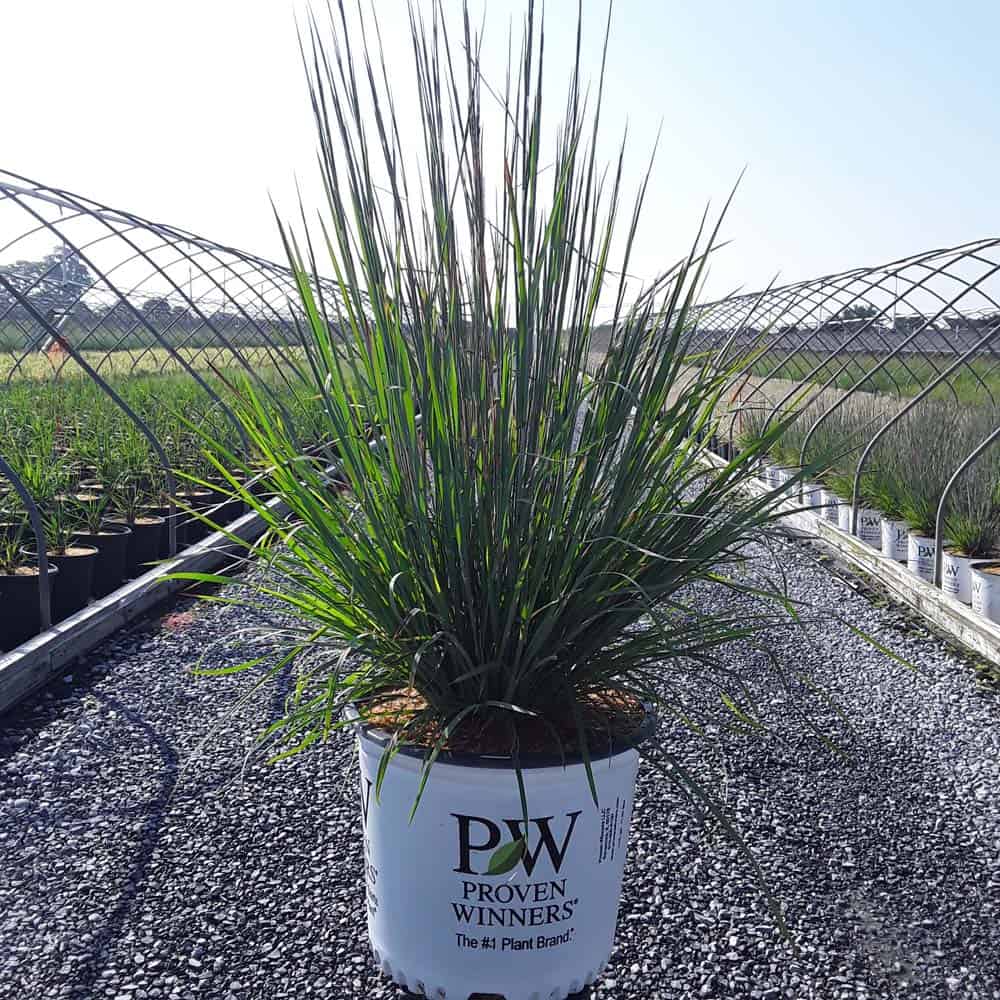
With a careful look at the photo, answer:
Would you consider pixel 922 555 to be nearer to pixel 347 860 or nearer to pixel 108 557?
pixel 347 860

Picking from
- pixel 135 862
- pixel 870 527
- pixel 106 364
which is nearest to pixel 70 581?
pixel 135 862

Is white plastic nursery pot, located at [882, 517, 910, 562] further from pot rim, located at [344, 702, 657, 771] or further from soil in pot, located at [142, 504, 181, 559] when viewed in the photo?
pot rim, located at [344, 702, 657, 771]

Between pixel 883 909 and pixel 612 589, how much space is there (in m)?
1.18

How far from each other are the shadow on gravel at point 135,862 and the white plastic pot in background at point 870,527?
14.6 ft

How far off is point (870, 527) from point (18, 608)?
15.5ft

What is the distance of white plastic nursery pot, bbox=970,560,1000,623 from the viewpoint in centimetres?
414

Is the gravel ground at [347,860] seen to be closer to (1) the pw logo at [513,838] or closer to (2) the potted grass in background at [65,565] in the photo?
(1) the pw logo at [513,838]

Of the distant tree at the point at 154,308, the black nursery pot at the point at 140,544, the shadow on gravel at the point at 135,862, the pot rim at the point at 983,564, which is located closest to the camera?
the shadow on gravel at the point at 135,862

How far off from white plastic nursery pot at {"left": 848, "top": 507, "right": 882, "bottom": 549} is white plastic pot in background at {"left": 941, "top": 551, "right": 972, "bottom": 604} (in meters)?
1.13

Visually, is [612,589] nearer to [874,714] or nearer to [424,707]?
[424,707]

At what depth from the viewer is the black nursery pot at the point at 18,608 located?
3656 mm

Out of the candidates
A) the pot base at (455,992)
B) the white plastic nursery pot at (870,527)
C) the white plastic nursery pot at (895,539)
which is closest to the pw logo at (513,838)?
the pot base at (455,992)

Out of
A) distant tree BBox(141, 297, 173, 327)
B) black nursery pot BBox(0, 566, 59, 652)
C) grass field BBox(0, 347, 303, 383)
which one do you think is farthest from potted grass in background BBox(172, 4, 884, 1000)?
distant tree BBox(141, 297, 173, 327)

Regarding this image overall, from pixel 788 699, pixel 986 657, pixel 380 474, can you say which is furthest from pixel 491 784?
pixel 986 657
